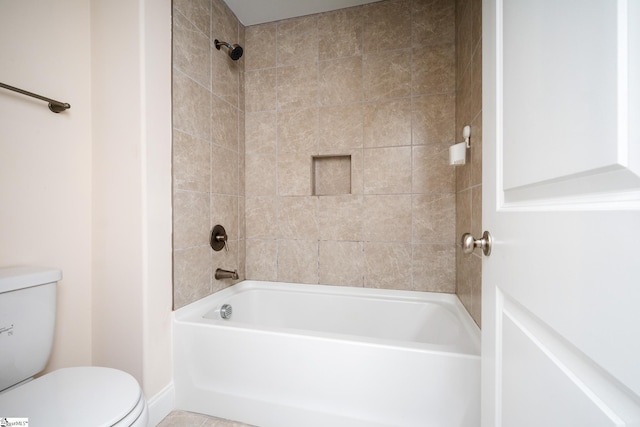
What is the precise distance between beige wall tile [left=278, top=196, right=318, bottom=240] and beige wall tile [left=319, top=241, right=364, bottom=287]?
6.0 inches

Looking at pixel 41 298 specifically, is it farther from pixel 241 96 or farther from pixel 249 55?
pixel 249 55

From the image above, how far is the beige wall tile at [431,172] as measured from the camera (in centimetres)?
180

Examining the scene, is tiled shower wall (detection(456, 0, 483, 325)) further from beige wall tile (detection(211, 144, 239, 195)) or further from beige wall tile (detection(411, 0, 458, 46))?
beige wall tile (detection(211, 144, 239, 195))

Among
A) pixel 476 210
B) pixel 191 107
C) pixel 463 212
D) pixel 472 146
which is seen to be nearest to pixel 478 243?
pixel 476 210

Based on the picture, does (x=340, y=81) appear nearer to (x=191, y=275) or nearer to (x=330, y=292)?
(x=330, y=292)

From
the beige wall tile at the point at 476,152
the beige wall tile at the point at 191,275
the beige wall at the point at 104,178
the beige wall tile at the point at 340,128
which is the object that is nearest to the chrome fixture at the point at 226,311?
the beige wall tile at the point at 191,275

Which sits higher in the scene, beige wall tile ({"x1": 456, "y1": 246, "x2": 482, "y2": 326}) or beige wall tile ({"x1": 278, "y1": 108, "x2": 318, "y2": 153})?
beige wall tile ({"x1": 278, "y1": 108, "x2": 318, "y2": 153})

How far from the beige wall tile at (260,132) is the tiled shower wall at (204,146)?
2.7 inches

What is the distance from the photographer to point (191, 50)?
1.62 meters

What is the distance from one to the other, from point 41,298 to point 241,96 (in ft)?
5.62

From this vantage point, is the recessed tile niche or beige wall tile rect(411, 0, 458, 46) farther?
the recessed tile niche

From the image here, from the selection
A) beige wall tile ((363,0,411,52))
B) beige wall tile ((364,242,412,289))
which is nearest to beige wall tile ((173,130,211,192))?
beige wall tile ((364,242,412,289))

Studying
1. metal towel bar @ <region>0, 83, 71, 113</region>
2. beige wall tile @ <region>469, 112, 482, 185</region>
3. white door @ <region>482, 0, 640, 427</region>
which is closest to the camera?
white door @ <region>482, 0, 640, 427</region>

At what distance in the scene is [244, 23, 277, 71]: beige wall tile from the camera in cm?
213
